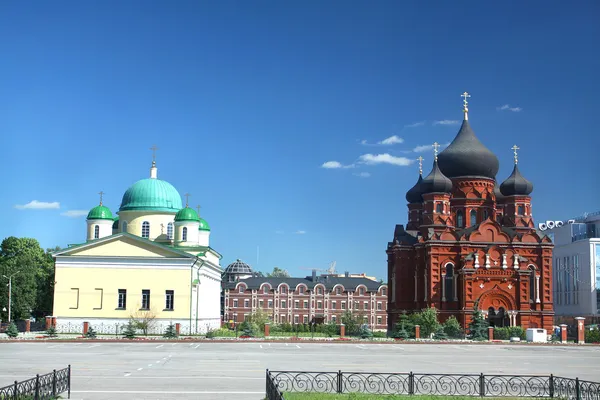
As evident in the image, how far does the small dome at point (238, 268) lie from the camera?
378ft

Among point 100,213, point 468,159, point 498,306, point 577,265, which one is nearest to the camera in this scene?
point 498,306

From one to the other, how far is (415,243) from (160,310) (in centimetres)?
2384

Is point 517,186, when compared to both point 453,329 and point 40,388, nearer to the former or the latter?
point 453,329

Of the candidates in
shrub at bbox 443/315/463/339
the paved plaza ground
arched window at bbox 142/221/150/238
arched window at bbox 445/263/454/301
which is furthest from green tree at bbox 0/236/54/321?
arched window at bbox 445/263/454/301

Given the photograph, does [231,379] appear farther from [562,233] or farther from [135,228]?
[562,233]

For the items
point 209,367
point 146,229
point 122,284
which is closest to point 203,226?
point 146,229

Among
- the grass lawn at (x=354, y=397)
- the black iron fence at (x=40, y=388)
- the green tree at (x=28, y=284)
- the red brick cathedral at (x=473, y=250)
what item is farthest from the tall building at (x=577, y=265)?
the black iron fence at (x=40, y=388)

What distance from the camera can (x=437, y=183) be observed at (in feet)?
210

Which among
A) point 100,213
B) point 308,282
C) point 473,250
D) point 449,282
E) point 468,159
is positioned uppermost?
point 468,159

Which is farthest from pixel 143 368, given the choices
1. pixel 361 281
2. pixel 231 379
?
pixel 361 281

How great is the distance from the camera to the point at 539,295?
203 ft

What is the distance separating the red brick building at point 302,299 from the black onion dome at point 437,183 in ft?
128

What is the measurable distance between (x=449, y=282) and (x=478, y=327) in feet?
26.0

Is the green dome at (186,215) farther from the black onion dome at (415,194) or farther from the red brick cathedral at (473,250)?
the black onion dome at (415,194)
